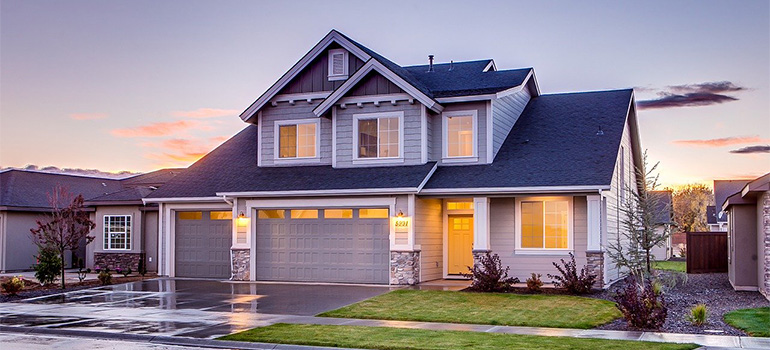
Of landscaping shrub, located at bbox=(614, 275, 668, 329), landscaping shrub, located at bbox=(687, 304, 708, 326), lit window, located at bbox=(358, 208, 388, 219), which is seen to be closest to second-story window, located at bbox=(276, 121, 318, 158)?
lit window, located at bbox=(358, 208, 388, 219)

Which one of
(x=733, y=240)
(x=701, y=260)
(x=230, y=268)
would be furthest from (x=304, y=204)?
(x=701, y=260)

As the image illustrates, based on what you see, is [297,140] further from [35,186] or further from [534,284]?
[35,186]

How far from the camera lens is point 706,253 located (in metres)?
28.0

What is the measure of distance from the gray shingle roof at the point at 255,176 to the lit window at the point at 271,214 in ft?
2.95

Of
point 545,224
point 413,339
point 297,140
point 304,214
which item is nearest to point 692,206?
point 545,224

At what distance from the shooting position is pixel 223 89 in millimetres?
28031

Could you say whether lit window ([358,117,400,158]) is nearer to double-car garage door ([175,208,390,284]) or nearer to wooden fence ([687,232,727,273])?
double-car garage door ([175,208,390,284])

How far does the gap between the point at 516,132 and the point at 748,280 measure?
8.40 metres

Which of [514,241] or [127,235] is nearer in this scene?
[514,241]

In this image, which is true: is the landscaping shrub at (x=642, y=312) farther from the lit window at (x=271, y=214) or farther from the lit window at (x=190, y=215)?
the lit window at (x=190, y=215)

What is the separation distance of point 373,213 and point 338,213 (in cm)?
122

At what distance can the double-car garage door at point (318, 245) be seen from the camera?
2284 centimetres

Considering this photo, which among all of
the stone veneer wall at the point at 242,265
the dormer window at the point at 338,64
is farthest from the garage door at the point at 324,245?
the dormer window at the point at 338,64

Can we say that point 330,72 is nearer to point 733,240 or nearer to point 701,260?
point 733,240
